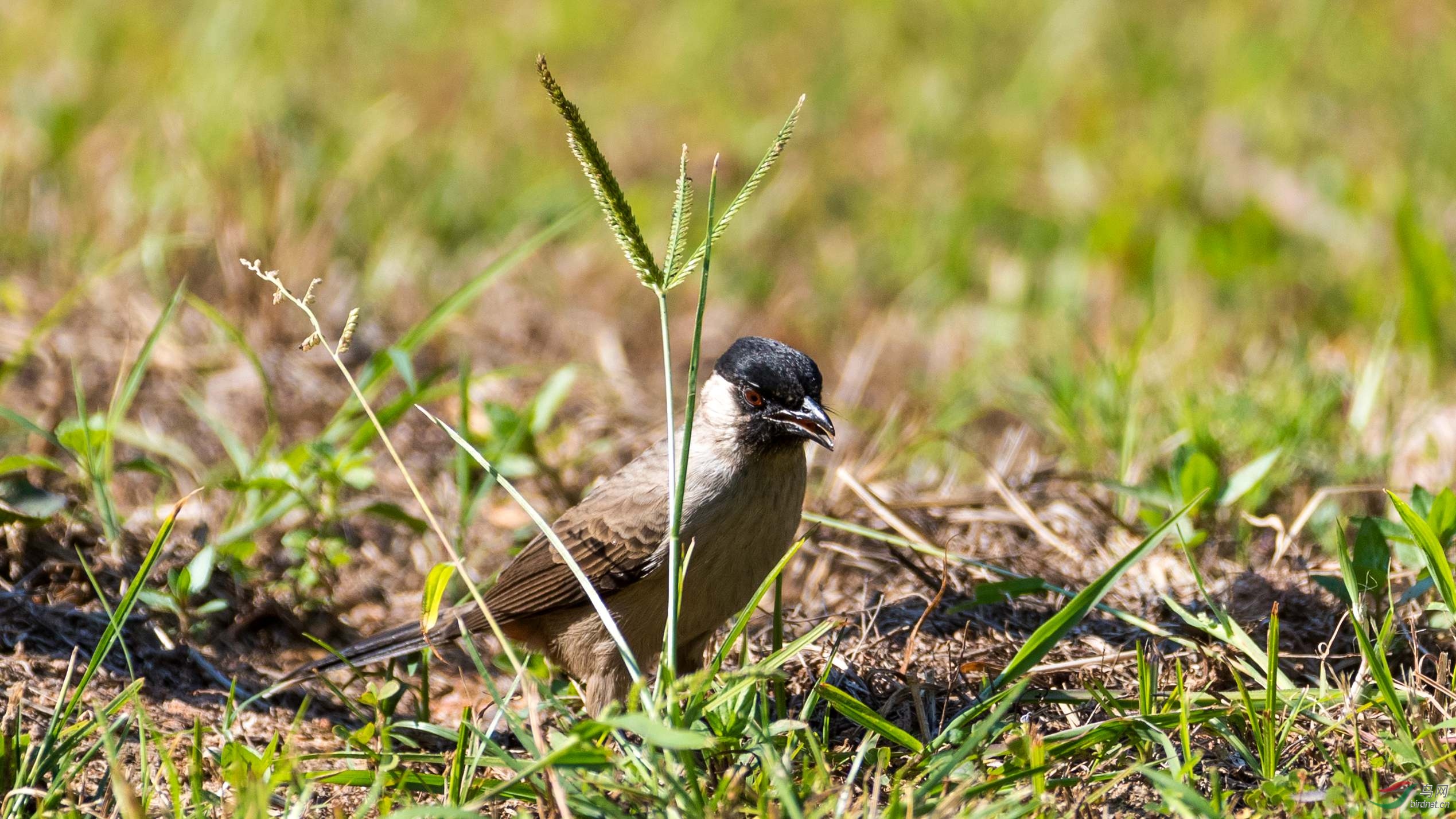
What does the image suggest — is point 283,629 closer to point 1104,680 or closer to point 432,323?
point 432,323

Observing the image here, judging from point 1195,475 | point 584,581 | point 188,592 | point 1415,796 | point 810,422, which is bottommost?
point 1415,796

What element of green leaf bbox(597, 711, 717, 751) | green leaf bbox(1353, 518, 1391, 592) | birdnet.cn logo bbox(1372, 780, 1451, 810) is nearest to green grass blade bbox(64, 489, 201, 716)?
green leaf bbox(597, 711, 717, 751)

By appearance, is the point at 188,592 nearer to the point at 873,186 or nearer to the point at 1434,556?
the point at 1434,556

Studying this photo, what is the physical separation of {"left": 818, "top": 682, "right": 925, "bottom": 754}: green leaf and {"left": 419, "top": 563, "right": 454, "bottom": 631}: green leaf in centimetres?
95

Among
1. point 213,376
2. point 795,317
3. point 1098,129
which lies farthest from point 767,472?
point 1098,129

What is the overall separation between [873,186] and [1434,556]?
5.56 m

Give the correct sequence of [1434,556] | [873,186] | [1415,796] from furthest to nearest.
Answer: [873,186] → [1434,556] → [1415,796]

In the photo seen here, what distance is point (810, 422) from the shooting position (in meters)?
3.63

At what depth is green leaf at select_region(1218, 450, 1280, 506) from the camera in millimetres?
3775

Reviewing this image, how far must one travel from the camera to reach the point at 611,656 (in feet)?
11.7

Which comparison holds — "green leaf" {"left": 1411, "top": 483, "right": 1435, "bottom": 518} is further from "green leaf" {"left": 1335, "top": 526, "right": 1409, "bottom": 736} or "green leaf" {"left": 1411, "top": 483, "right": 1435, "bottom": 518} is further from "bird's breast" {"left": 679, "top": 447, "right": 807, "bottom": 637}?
"bird's breast" {"left": 679, "top": 447, "right": 807, "bottom": 637}

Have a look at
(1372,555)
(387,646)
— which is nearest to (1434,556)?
(1372,555)

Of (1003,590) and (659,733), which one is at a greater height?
(659,733)

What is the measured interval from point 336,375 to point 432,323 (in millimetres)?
1415
